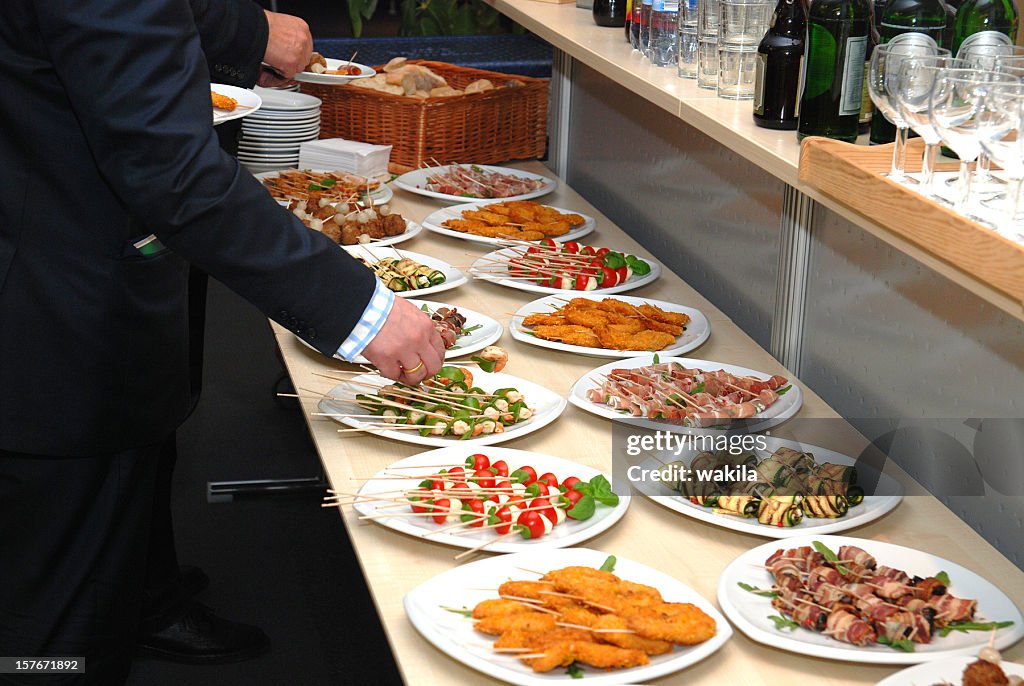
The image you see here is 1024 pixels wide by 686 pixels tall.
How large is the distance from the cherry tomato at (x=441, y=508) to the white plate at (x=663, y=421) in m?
0.37

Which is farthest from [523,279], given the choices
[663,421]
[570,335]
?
[663,421]

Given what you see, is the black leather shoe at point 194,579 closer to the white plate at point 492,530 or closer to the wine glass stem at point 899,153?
the white plate at point 492,530

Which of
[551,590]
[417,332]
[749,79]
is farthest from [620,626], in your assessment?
[749,79]

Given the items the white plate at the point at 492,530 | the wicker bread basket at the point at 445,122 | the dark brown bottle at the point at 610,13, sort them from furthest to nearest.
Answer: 1. the wicker bread basket at the point at 445,122
2. the dark brown bottle at the point at 610,13
3. the white plate at the point at 492,530

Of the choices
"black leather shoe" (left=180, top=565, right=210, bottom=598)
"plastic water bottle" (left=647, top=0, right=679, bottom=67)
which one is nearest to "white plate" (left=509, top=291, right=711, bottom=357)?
"plastic water bottle" (left=647, top=0, right=679, bottom=67)

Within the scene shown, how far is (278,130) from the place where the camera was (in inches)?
121

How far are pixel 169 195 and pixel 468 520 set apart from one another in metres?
0.53

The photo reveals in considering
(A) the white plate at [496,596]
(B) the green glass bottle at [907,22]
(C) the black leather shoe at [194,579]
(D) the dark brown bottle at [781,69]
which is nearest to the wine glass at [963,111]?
(B) the green glass bottle at [907,22]

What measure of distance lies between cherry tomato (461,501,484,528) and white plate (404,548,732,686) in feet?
0.28

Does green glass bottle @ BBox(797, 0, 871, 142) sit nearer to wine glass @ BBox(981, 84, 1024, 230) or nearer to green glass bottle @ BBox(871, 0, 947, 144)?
green glass bottle @ BBox(871, 0, 947, 144)

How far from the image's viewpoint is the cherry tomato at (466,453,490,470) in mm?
1491

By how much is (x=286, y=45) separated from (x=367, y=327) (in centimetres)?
124

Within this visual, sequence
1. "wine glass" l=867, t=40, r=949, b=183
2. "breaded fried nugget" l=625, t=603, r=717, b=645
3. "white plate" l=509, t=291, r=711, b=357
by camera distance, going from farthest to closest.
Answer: "white plate" l=509, t=291, r=711, b=357
"wine glass" l=867, t=40, r=949, b=183
"breaded fried nugget" l=625, t=603, r=717, b=645

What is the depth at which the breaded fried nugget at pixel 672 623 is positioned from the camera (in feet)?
3.73
